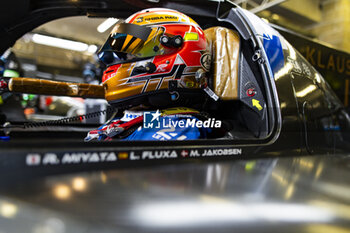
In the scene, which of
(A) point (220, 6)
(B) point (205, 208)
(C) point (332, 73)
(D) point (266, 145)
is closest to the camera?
(B) point (205, 208)

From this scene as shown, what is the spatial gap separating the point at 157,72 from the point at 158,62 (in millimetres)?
44

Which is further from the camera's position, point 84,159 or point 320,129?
point 320,129

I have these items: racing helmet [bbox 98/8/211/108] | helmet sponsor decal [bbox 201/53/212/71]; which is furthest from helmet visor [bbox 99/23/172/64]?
helmet sponsor decal [bbox 201/53/212/71]

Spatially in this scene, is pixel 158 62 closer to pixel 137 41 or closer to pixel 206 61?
pixel 137 41

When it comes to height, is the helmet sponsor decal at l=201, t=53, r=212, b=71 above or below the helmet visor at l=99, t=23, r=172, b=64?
below

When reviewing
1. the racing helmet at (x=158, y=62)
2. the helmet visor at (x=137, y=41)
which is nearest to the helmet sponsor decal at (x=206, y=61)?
the racing helmet at (x=158, y=62)

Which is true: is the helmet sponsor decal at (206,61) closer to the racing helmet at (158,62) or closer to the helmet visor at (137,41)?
the racing helmet at (158,62)

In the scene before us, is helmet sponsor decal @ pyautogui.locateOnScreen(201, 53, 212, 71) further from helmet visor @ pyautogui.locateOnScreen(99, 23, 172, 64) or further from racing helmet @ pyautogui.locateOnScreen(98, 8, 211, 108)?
helmet visor @ pyautogui.locateOnScreen(99, 23, 172, 64)

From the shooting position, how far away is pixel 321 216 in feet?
1.52

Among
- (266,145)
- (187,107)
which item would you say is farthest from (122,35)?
(266,145)

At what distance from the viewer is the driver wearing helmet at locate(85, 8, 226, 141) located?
3.17 ft

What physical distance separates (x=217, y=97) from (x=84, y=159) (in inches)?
27.0

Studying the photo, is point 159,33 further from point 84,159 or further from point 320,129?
point 320,129

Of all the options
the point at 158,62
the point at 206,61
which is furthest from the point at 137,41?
the point at 206,61
